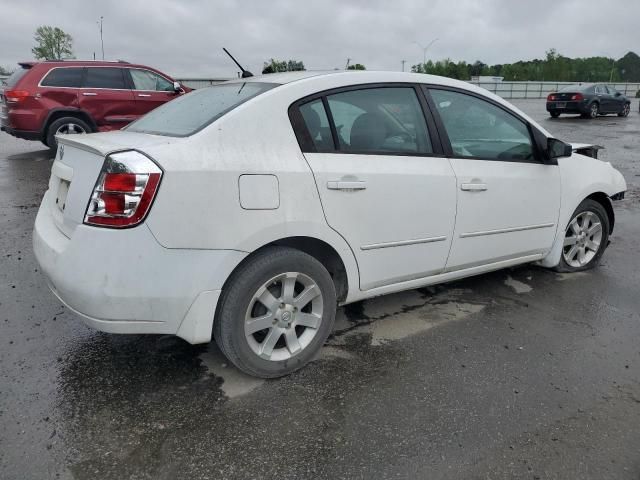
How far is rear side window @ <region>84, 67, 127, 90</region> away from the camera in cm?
1028

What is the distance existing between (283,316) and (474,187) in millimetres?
1578

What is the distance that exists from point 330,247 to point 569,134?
15674 mm

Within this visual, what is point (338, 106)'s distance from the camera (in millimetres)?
3016

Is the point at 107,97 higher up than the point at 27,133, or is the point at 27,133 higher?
the point at 107,97

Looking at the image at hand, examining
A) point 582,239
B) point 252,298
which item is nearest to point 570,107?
point 582,239

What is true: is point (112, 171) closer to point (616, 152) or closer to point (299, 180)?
point (299, 180)

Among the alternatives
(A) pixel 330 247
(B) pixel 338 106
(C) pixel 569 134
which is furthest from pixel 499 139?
(C) pixel 569 134

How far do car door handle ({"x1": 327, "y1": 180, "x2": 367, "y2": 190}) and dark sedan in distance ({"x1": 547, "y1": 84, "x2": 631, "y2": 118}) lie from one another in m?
22.2

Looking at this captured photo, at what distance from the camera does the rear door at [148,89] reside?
10.6 meters

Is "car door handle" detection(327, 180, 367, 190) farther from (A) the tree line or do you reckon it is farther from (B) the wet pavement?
(A) the tree line

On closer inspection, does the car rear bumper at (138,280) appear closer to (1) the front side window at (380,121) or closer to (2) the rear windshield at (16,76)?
(1) the front side window at (380,121)

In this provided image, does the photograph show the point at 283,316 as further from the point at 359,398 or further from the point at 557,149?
the point at 557,149

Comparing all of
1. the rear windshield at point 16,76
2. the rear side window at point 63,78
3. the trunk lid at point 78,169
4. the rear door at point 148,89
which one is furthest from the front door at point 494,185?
the rear windshield at point 16,76

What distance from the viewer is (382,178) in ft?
9.91
